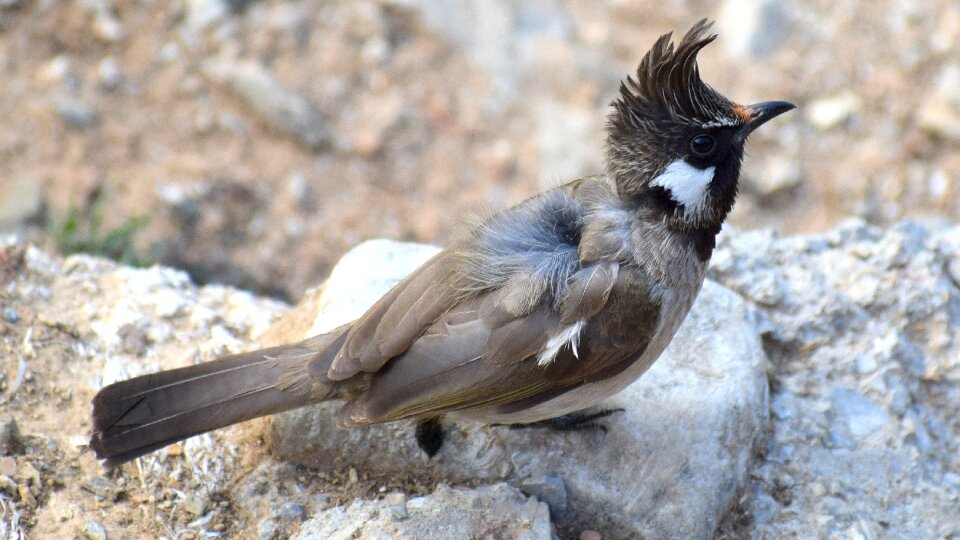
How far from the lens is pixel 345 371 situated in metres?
3.51

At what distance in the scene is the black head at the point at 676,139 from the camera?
3.55 meters

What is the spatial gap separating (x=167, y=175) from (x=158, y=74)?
894mm

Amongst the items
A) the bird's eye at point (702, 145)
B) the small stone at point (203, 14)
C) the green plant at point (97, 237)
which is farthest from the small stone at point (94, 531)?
the small stone at point (203, 14)

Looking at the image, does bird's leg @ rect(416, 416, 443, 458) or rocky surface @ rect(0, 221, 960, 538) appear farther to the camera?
bird's leg @ rect(416, 416, 443, 458)

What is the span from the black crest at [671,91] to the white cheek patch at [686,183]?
17cm

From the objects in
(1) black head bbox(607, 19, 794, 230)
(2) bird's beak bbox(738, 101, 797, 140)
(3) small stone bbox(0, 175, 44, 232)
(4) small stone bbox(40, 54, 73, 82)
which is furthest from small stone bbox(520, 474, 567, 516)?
(4) small stone bbox(40, 54, 73, 82)

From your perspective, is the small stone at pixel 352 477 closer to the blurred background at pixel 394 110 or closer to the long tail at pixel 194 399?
the long tail at pixel 194 399

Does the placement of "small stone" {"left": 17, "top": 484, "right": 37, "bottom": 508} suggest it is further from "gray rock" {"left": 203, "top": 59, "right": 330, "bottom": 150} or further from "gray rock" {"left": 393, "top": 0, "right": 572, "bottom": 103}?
Result: "gray rock" {"left": 393, "top": 0, "right": 572, "bottom": 103}

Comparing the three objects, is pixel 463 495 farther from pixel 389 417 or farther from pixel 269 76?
pixel 269 76

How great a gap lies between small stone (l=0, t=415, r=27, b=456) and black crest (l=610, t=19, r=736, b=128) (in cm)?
245

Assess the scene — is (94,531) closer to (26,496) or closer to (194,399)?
(26,496)

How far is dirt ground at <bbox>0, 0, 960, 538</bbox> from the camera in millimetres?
6188

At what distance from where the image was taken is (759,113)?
376 centimetres

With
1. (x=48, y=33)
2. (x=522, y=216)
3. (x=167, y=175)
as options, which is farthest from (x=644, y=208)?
(x=48, y=33)
